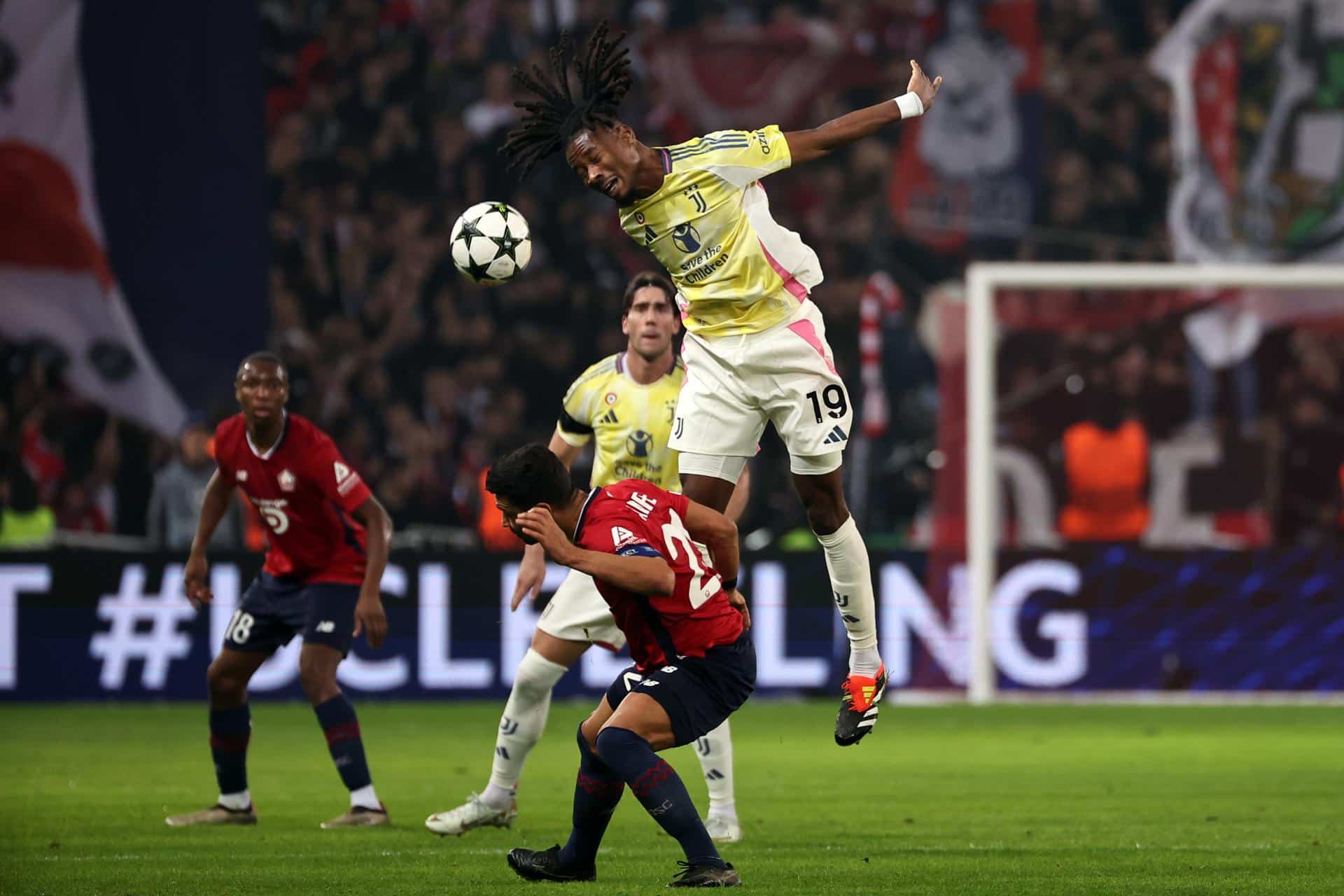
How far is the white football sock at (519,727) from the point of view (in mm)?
8266

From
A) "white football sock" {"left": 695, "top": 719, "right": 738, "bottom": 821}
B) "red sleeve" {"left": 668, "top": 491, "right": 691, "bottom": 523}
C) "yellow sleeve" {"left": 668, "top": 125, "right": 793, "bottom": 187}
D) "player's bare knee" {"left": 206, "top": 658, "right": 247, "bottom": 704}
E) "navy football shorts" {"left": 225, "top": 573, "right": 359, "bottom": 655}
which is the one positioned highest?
"yellow sleeve" {"left": 668, "top": 125, "right": 793, "bottom": 187}

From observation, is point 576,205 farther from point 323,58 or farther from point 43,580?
point 43,580

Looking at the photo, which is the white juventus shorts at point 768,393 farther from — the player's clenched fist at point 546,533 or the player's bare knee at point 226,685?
the player's bare knee at point 226,685

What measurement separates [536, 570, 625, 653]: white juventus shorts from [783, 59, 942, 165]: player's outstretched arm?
6.84 feet

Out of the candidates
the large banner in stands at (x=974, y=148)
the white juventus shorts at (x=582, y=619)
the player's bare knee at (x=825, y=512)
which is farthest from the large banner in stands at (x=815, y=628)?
the player's bare knee at (x=825, y=512)

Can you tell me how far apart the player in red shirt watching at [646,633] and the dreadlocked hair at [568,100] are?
1.51 m

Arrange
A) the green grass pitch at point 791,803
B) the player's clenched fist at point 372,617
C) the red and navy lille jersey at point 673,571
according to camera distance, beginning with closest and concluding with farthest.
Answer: the red and navy lille jersey at point 673,571, the green grass pitch at point 791,803, the player's clenched fist at point 372,617

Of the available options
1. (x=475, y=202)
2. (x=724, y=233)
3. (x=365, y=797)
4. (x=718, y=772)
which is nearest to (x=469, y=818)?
(x=365, y=797)

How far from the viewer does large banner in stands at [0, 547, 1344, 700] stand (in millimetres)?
14711

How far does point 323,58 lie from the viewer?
1978 cm

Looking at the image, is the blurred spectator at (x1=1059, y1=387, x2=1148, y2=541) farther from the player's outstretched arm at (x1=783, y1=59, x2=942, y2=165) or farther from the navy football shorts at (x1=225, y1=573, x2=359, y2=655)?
the player's outstretched arm at (x1=783, y1=59, x2=942, y2=165)

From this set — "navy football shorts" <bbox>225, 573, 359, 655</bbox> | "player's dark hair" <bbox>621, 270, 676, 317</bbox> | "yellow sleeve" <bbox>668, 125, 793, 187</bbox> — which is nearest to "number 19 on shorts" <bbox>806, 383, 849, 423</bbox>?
"yellow sleeve" <bbox>668, 125, 793, 187</bbox>

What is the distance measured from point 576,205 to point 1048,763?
31.3ft

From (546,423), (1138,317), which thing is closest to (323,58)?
(546,423)
